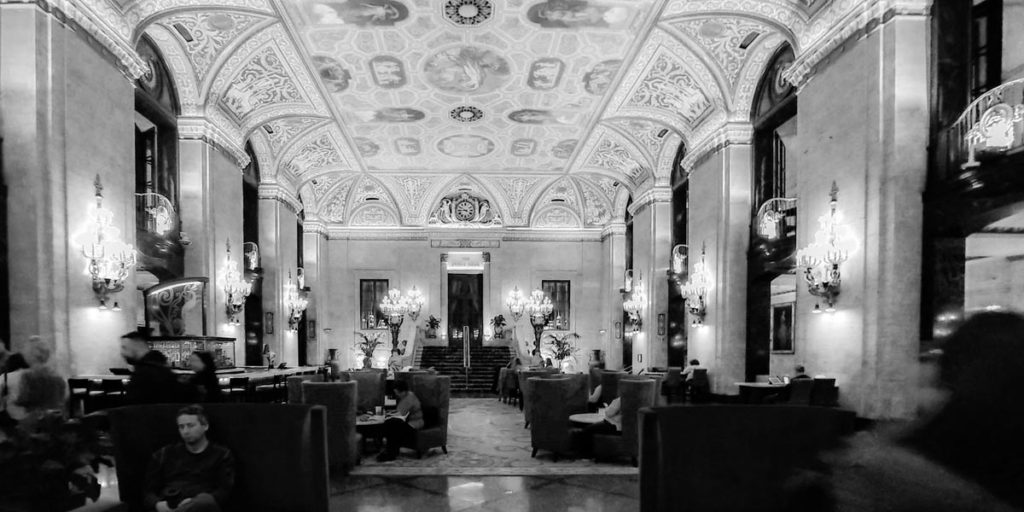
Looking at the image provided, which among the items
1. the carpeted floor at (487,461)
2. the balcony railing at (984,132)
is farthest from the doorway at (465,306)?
the balcony railing at (984,132)

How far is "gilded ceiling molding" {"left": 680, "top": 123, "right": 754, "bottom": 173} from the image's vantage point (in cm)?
1140

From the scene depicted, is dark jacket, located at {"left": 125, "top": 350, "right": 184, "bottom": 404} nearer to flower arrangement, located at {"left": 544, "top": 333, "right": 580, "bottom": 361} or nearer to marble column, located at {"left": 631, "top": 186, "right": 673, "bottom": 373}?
marble column, located at {"left": 631, "top": 186, "right": 673, "bottom": 373}

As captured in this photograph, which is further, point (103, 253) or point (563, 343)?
point (563, 343)

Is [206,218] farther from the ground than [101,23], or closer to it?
closer to it

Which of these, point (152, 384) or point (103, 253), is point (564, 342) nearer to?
point (103, 253)

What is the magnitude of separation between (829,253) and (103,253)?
907cm

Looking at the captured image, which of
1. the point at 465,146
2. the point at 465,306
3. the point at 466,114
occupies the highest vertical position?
the point at 466,114

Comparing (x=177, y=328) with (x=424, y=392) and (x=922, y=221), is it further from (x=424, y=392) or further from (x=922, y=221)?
(x=922, y=221)

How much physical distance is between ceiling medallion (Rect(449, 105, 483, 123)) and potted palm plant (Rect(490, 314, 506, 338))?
897 centimetres

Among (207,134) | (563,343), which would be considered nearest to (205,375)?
(207,134)

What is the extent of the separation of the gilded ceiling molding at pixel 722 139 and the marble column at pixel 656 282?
3531 millimetres

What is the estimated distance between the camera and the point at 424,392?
25.5 ft

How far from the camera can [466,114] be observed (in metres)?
14.6

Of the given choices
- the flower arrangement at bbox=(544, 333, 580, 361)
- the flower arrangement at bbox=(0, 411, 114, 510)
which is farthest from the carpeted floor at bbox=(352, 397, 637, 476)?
the flower arrangement at bbox=(544, 333, 580, 361)
